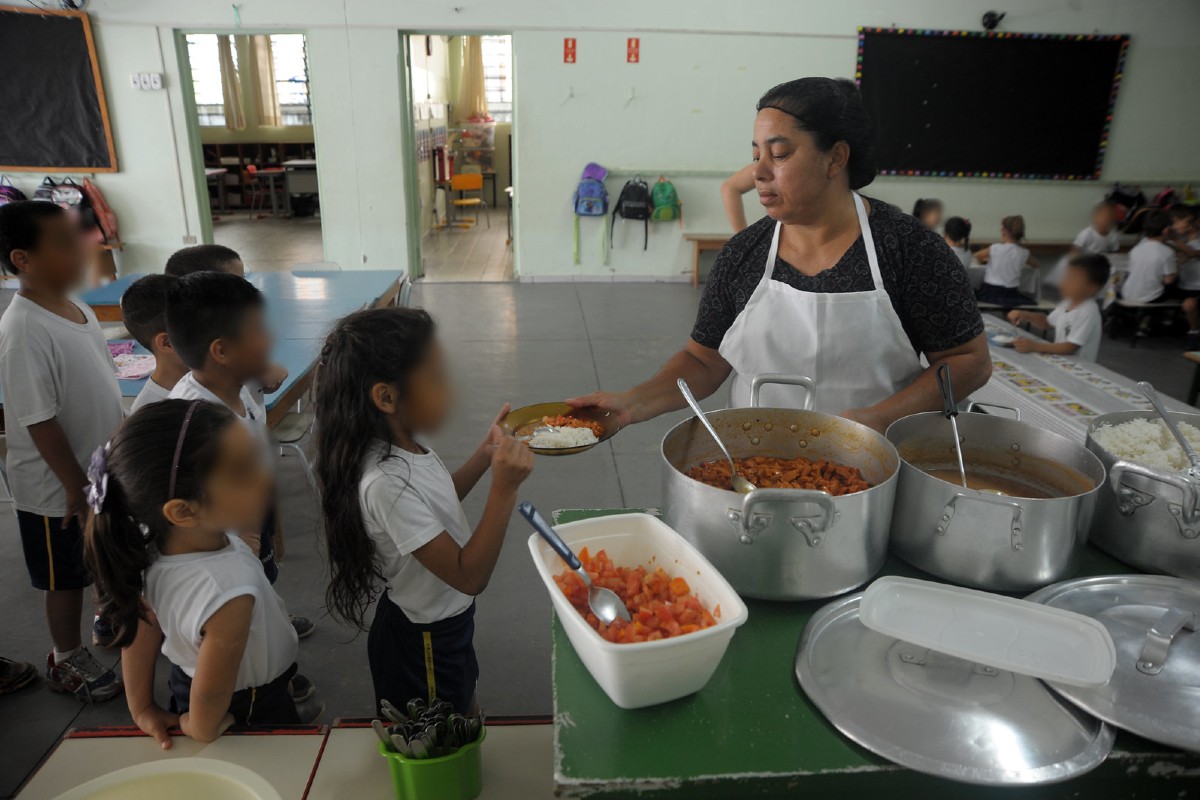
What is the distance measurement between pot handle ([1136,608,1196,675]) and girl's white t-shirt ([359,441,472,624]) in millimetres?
1032

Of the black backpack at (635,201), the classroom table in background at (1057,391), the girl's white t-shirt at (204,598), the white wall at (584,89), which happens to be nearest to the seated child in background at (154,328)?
the girl's white t-shirt at (204,598)

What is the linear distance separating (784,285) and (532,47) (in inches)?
236

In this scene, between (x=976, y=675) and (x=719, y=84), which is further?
(x=719, y=84)

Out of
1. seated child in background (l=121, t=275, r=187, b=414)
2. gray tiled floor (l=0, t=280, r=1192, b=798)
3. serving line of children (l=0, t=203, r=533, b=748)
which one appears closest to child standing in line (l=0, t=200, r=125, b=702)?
seated child in background (l=121, t=275, r=187, b=414)

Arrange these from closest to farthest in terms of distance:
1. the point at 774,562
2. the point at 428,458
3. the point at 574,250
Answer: the point at 774,562 < the point at 428,458 < the point at 574,250

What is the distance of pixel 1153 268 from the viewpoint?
563cm

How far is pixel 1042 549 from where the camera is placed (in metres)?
1.06

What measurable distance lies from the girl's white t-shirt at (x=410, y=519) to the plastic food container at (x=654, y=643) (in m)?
0.32

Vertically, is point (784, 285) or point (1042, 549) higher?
point (784, 285)

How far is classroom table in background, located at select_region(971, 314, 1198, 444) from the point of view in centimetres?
275

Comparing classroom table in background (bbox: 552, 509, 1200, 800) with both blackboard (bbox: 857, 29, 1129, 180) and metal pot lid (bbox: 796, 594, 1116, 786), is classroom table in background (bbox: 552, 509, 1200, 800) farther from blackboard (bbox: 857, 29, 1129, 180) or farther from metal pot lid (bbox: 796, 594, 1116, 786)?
blackboard (bbox: 857, 29, 1129, 180)

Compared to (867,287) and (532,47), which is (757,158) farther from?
(532,47)

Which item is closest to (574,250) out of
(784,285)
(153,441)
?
(784,285)

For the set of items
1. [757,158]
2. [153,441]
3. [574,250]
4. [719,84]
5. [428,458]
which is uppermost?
[719,84]
